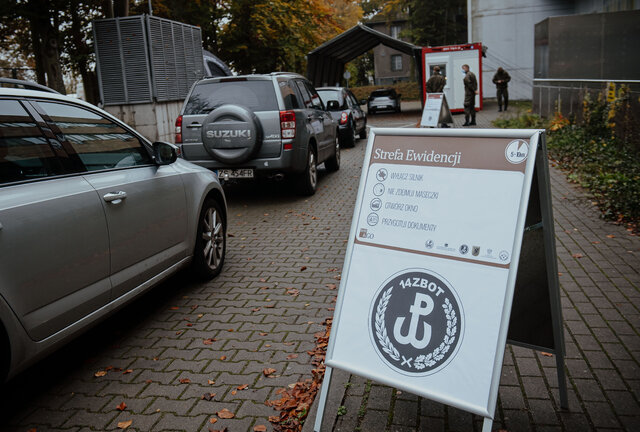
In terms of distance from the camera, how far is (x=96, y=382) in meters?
3.76

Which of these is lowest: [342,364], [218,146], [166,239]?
[342,364]

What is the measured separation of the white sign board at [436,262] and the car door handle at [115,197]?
183 centimetres

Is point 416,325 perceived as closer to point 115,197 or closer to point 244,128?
point 115,197

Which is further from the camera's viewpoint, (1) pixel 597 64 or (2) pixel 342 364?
(1) pixel 597 64

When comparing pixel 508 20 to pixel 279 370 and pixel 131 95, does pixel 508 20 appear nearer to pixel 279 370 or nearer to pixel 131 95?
pixel 131 95

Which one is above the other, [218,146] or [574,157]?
[218,146]

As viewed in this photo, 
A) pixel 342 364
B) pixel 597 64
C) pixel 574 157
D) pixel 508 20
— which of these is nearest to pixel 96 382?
pixel 342 364

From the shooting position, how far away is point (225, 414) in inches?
129

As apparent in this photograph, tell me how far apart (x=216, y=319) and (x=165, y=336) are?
0.45 metres

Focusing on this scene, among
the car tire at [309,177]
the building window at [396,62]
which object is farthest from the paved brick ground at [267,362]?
the building window at [396,62]

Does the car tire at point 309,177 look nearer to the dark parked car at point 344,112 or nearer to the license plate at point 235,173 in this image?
the license plate at point 235,173

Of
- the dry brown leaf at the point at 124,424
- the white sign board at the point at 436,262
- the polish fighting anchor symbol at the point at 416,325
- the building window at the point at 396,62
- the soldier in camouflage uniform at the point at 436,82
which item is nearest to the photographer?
the white sign board at the point at 436,262

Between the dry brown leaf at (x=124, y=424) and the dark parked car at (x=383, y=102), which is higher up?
the dark parked car at (x=383, y=102)

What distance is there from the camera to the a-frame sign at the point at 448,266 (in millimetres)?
2565
